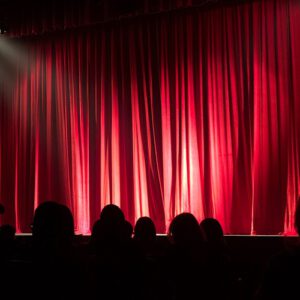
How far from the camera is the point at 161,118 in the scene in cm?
732

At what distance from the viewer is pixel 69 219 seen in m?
2.06

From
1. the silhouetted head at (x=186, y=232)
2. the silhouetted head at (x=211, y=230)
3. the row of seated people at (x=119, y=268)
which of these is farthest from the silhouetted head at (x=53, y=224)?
the silhouetted head at (x=211, y=230)

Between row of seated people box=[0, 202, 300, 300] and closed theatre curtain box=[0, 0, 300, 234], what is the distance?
3.64m

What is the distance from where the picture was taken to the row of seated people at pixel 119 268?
2031mm

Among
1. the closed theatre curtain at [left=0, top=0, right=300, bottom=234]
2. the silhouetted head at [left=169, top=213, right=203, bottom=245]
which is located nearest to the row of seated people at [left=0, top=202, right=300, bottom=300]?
the silhouetted head at [left=169, top=213, right=203, bottom=245]

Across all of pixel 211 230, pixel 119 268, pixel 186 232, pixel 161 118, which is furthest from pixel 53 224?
pixel 161 118

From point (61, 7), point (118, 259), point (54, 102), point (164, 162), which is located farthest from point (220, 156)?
point (118, 259)

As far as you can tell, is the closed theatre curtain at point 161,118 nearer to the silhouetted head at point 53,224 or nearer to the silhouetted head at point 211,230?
the silhouetted head at point 211,230

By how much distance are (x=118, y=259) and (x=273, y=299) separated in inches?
36.1

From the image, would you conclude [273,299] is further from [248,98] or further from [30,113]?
[30,113]

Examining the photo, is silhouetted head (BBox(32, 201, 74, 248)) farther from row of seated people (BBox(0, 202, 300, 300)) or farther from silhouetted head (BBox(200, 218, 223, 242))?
silhouetted head (BBox(200, 218, 223, 242))

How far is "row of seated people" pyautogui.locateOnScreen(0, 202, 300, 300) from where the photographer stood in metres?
2.03

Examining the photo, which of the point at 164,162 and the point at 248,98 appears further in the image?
the point at 164,162

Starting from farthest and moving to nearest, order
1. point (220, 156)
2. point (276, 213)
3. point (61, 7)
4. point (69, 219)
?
1. point (61, 7)
2. point (220, 156)
3. point (276, 213)
4. point (69, 219)
